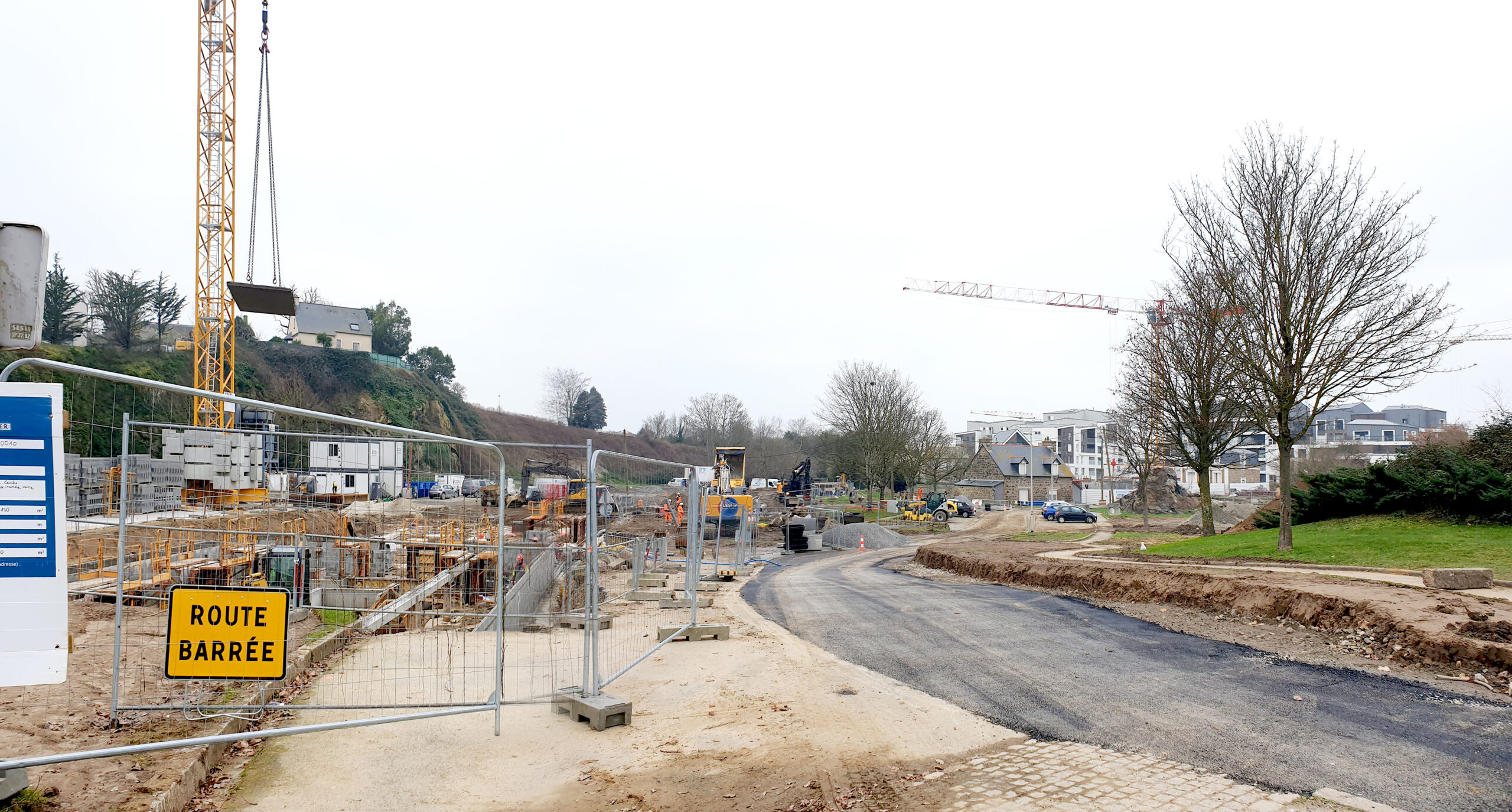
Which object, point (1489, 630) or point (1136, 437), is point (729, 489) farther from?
point (1489, 630)

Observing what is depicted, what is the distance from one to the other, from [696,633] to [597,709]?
417 centimetres

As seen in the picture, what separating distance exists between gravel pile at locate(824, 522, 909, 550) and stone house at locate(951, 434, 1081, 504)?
39370 millimetres

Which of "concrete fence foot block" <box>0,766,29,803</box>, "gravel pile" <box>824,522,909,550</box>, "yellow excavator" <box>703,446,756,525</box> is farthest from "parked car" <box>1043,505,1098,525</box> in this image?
"concrete fence foot block" <box>0,766,29,803</box>

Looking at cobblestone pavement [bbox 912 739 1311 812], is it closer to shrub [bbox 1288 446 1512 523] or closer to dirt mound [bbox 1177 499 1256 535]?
shrub [bbox 1288 446 1512 523]

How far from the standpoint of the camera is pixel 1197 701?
766 cm

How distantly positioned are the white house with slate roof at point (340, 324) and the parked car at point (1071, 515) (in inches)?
2440

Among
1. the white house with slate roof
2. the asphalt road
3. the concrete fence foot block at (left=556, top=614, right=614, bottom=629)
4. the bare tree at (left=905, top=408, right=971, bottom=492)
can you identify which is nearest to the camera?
the asphalt road

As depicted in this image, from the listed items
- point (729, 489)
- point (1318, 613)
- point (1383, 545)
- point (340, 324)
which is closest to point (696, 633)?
point (1318, 613)

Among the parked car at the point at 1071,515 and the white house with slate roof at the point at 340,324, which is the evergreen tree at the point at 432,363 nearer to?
the white house with slate roof at the point at 340,324

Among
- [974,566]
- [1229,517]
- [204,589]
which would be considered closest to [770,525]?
[974,566]

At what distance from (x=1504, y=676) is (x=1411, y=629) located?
130 centimetres

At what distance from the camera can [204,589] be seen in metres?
5.52

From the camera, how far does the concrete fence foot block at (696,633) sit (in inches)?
414

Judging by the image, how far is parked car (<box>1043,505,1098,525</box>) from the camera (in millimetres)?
49156
